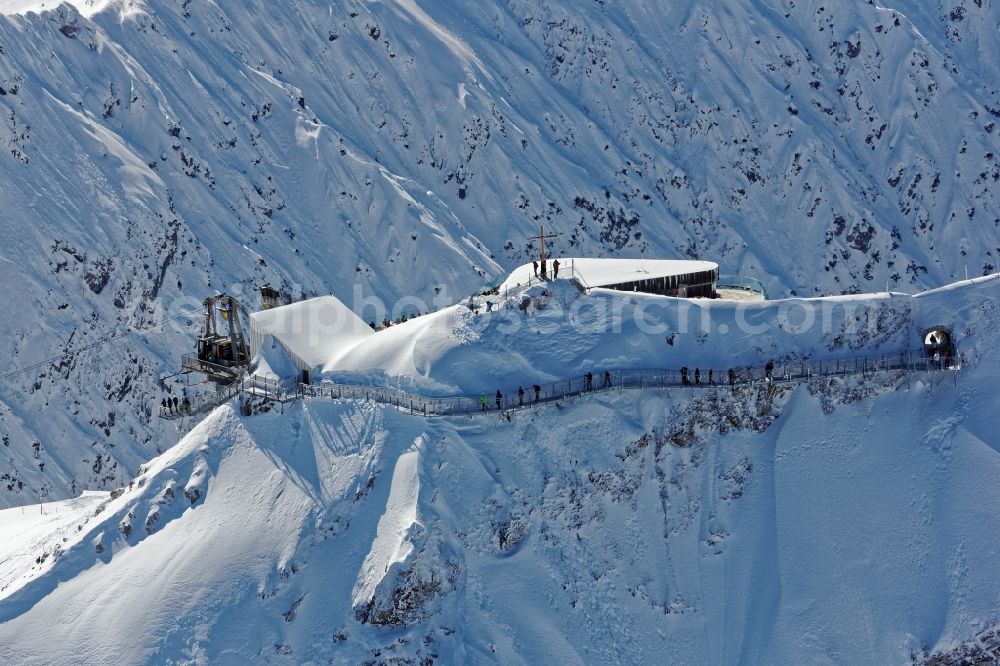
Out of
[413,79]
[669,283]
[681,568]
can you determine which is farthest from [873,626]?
[413,79]

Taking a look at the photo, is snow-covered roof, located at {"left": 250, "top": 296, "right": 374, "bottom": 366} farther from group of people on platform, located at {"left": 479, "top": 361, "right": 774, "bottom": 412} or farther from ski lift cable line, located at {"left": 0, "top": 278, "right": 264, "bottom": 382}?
ski lift cable line, located at {"left": 0, "top": 278, "right": 264, "bottom": 382}

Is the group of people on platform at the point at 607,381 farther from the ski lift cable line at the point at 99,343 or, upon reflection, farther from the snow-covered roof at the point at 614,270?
the ski lift cable line at the point at 99,343

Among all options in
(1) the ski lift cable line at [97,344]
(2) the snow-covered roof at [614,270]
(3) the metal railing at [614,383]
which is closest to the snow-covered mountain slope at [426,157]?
(1) the ski lift cable line at [97,344]

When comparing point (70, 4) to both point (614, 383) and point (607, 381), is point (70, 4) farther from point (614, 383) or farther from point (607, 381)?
point (614, 383)

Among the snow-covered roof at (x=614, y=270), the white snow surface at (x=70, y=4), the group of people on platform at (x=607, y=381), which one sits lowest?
the group of people on platform at (x=607, y=381)

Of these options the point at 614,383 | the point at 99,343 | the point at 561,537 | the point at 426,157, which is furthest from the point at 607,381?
the point at 426,157

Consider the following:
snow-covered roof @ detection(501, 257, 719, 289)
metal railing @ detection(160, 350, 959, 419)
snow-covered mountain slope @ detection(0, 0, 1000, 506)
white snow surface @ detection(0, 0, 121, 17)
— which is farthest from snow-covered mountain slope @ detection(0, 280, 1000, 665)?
white snow surface @ detection(0, 0, 121, 17)
